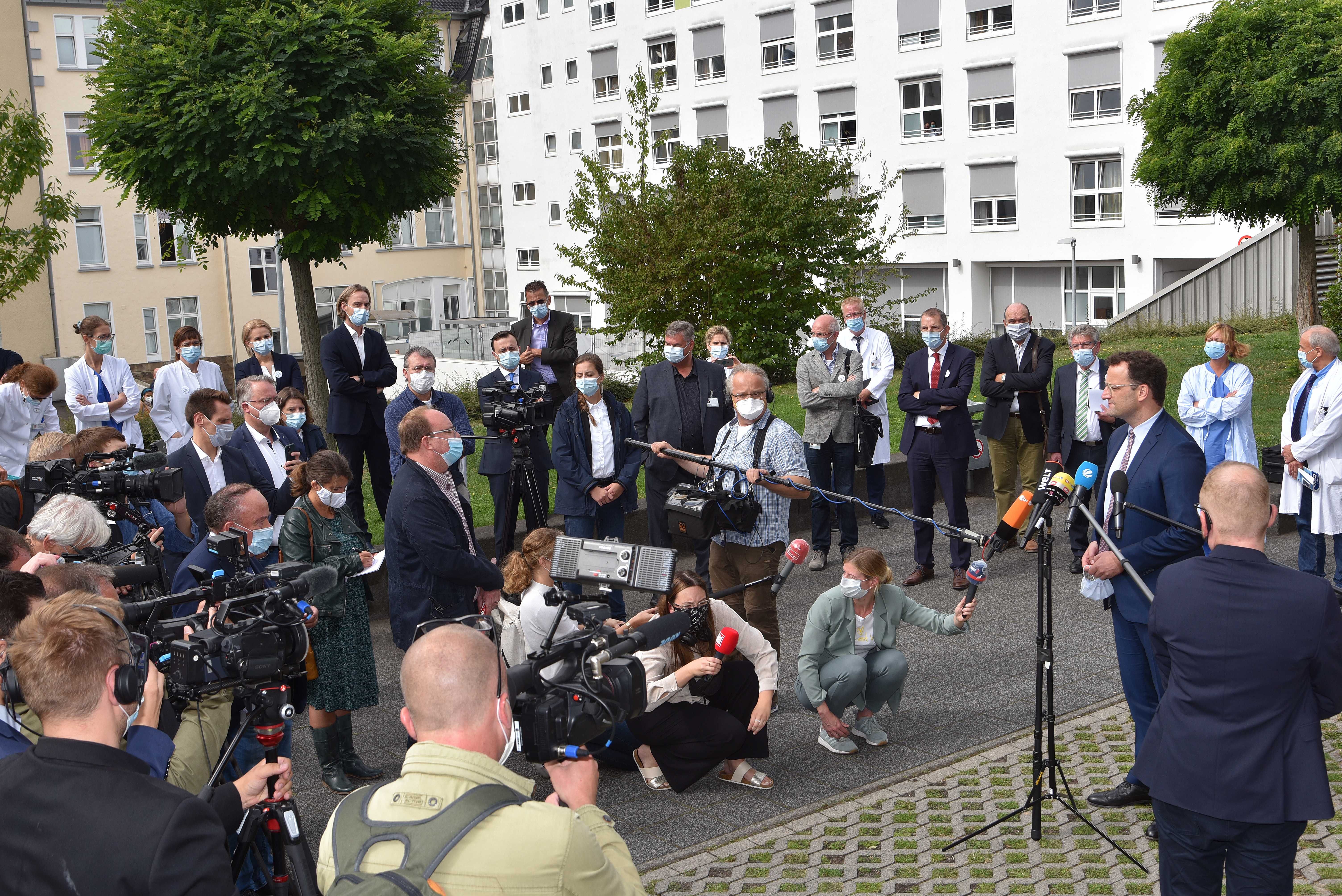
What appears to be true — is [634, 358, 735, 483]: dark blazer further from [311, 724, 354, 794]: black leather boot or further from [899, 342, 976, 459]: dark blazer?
[311, 724, 354, 794]: black leather boot

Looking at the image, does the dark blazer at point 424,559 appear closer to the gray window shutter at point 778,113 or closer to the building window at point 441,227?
the gray window shutter at point 778,113

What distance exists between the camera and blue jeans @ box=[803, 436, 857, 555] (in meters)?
11.3

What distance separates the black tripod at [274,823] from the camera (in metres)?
4.18

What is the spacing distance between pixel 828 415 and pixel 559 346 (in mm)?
2695

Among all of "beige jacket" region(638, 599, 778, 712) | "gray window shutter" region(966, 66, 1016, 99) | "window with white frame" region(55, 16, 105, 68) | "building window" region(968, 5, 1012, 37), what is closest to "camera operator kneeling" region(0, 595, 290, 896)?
"beige jacket" region(638, 599, 778, 712)

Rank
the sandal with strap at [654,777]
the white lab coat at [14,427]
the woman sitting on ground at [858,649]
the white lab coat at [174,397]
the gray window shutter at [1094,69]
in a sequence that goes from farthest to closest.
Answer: the gray window shutter at [1094,69]
the white lab coat at [174,397]
the white lab coat at [14,427]
the woman sitting on ground at [858,649]
the sandal with strap at [654,777]

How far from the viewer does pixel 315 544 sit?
6.64 m

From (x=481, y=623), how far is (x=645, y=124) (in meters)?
19.4

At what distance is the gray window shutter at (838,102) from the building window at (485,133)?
18.6 metres

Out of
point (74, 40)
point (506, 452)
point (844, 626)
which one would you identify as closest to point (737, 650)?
point (844, 626)

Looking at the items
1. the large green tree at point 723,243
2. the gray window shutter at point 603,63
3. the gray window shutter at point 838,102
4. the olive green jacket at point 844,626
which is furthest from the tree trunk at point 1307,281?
the gray window shutter at point 603,63

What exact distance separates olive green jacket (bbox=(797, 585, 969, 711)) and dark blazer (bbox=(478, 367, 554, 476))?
360 centimetres

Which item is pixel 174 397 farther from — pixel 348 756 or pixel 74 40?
pixel 74 40

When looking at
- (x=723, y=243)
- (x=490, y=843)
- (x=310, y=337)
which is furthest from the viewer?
(x=723, y=243)
